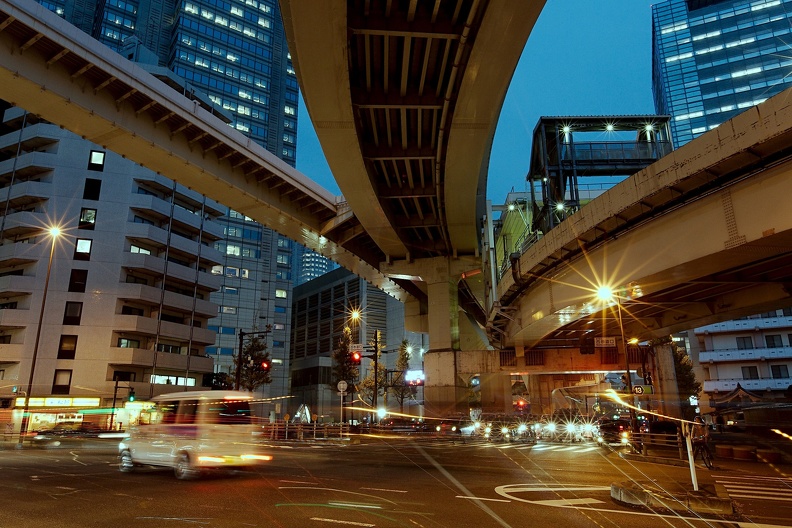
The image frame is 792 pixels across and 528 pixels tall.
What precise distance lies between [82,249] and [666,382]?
5231 centimetres

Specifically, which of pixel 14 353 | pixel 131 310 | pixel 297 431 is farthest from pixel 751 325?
pixel 14 353

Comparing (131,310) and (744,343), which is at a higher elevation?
(131,310)

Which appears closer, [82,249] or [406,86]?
[406,86]

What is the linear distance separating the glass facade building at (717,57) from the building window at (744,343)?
6337 cm

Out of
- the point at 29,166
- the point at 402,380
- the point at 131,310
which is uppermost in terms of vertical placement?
the point at 29,166

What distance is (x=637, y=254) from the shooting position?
16.1 meters

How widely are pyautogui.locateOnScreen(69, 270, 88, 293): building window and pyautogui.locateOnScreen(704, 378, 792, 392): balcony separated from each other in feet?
246

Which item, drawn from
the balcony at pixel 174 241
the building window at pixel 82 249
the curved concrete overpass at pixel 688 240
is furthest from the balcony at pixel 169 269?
the curved concrete overpass at pixel 688 240

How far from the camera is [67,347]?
49.5 meters

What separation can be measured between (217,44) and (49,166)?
55.1 meters

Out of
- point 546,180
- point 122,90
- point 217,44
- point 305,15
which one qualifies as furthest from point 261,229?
point 305,15

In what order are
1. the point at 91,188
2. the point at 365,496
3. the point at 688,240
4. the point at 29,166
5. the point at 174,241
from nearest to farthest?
the point at 365,496, the point at 688,240, the point at 29,166, the point at 91,188, the point at 174,241

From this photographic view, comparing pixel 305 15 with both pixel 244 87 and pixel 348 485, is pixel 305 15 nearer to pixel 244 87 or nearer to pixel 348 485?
pixel 348 485

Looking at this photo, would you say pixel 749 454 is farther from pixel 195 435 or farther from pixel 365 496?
pixel 195 435
